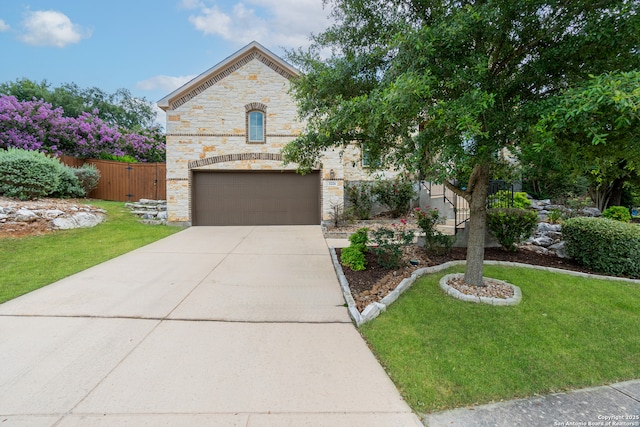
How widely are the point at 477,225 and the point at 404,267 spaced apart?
5.40 feet

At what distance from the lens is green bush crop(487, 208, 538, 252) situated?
21.7 feet

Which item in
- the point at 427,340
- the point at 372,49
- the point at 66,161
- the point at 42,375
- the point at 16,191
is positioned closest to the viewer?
the point at 42,375

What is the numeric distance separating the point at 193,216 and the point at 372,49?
9031mm

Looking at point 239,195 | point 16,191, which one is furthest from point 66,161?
point 239,195

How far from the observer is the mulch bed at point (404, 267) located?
15.1 ft

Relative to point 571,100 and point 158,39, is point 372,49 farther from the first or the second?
point 158,39

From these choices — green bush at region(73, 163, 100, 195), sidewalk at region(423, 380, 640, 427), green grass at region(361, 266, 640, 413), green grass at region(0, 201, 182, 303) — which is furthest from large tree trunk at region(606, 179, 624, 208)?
green bush at region(73, 163, 100, 195)

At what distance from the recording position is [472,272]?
15.1 feet

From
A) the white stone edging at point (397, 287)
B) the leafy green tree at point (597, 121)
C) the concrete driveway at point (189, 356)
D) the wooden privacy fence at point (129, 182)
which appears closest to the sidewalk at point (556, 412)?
the concrete driveway at point (189, 356)

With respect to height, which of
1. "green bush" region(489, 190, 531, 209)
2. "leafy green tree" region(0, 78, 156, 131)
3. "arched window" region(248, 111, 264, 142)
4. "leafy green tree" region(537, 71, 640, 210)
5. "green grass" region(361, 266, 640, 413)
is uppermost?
"leafy green tree" region(0, 78, 156, 131)

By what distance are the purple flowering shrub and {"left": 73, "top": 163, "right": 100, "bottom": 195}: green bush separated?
2848 millimetres

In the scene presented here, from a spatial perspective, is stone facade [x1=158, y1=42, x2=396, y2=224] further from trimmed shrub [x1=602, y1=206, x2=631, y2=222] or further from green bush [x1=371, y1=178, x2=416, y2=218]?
trimmed shrub [x1=602, y1=206, x2=631, y2=222]

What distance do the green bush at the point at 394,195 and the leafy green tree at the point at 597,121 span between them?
7891 millimetres

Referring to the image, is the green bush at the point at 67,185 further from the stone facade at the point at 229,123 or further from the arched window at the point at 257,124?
the arched window at the point at 257,124
